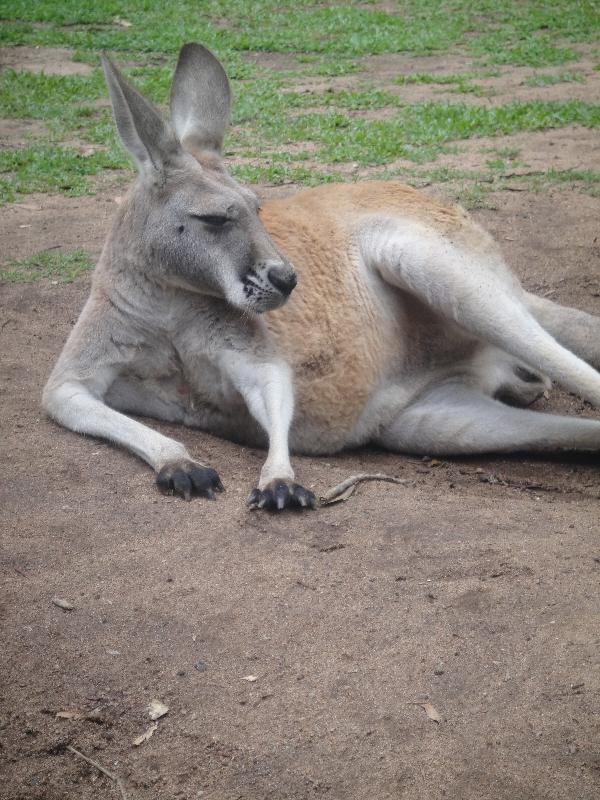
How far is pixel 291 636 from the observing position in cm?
313

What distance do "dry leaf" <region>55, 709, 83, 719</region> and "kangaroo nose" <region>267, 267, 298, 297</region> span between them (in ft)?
6.12

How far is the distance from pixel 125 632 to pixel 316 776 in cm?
78

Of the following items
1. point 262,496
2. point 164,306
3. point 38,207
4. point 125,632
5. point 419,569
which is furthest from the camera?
point 38,207

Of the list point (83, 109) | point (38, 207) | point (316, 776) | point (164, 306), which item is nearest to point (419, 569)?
point (316, 776)

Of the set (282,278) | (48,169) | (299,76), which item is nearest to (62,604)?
(282,278)

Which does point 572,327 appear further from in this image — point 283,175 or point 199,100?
point 283,175

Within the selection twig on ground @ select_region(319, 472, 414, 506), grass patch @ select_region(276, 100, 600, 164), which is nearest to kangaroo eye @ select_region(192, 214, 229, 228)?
twig on ground @ select_region(319, 472, 414, 506)

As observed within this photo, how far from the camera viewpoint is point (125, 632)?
3166mm

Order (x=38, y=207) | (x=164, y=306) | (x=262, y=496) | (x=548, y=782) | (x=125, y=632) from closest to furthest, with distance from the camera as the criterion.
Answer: (x=548, y=782) < (x=125, y=632) < (x=262, y=496) < (x=164, y=306) < (x=38, y=207)

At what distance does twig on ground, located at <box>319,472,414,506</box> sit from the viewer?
3969mm

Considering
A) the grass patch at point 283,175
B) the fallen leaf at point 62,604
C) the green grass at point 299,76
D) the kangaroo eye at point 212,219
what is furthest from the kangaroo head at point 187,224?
the green grass at point 299,76

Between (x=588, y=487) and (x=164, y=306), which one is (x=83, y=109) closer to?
(x=164, y=306)

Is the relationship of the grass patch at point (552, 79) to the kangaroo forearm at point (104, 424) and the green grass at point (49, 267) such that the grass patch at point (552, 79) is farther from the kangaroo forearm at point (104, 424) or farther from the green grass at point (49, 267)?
the kangaroo forearm at point (104, 424)

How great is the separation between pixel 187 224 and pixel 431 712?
7.35 ft
